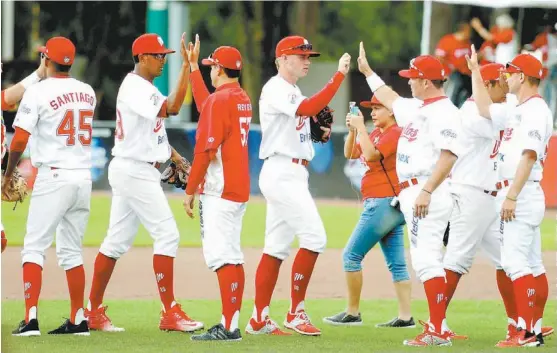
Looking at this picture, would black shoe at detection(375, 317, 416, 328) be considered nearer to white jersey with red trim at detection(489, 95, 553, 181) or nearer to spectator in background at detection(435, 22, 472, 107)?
white jersey with red trim at detection(489, 95, 553, 181)

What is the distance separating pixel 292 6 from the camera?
34531 mm

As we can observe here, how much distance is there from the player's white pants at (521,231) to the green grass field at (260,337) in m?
0.62

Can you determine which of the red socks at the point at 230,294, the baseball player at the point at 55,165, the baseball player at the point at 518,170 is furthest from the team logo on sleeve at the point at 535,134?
the baseball player at the point at 55,165

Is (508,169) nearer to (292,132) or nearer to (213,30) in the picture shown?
(292,132)

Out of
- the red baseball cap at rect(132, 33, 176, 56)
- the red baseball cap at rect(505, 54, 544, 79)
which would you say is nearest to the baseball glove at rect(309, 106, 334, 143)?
the red baseball cap at rect(132, 33, 176, 56)

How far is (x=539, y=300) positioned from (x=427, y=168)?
136 centimetres

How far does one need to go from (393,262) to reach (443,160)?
5.77ft

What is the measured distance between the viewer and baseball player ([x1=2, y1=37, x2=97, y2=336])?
907cm

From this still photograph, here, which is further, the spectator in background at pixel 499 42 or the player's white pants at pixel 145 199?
the spectator in background at pixel 499 42

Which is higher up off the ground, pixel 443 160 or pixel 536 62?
pixel 536 62

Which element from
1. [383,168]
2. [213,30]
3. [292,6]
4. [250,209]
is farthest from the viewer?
[213,30]

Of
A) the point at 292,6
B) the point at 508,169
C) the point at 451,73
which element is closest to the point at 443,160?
the point at 508,169

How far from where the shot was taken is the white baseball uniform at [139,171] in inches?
374

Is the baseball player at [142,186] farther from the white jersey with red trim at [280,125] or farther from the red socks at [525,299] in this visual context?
the red socks at [525,299]
